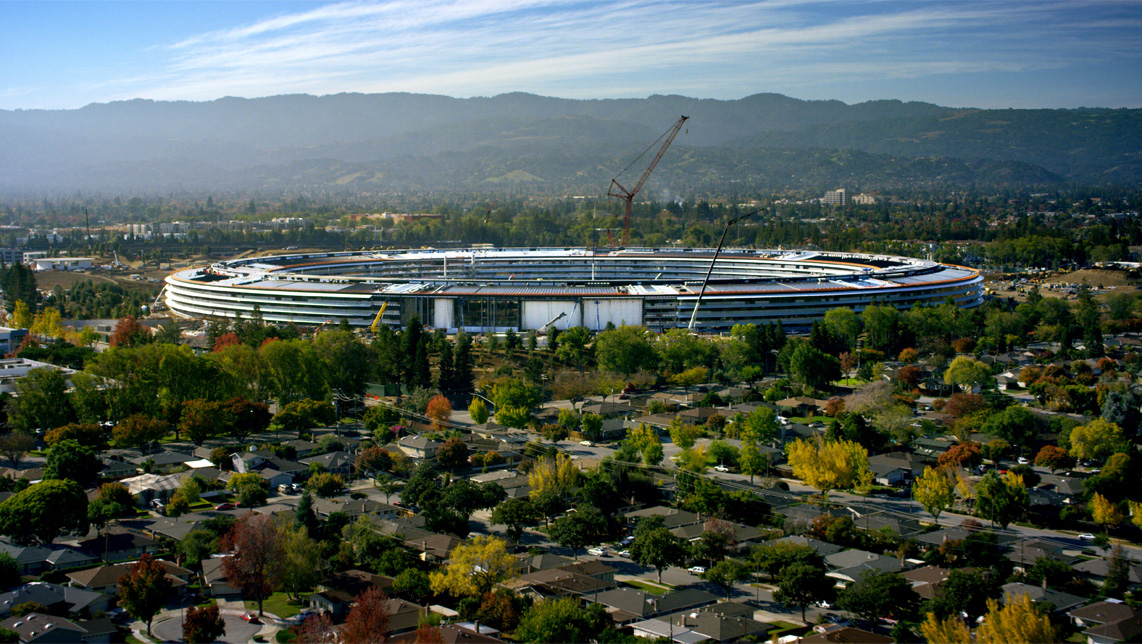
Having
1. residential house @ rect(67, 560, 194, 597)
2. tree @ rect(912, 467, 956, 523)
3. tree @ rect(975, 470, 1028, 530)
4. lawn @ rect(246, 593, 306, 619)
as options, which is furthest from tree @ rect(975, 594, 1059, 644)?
residential house @ rect(67, 560, 194, 597)

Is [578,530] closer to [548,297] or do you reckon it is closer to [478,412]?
[478,412]

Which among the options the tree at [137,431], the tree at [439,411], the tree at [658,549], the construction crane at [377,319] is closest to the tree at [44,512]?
the tree at [137,431]

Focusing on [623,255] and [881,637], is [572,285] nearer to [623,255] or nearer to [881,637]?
[623,255]

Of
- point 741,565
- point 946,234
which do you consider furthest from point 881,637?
point 946,234

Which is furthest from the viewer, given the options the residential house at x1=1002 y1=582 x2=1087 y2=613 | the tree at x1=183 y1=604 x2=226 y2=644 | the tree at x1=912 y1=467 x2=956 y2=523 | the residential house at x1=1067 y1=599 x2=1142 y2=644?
the tree at x1=912 y1=467 x2=956 y2=523

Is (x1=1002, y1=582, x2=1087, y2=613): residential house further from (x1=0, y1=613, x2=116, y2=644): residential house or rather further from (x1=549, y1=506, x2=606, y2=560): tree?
(x1=0, y1=613, x2=116, y2=644): residential house

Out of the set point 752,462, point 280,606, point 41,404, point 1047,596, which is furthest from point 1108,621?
point 41,404
